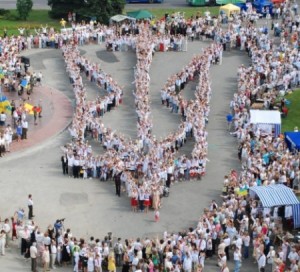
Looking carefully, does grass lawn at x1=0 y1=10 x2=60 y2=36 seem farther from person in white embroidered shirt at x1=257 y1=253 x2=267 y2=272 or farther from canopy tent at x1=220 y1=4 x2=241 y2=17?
person in white embroidered shirt at x1=257 y1=253 x2=267 y2=272

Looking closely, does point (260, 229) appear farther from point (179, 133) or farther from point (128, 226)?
point (179, 133)

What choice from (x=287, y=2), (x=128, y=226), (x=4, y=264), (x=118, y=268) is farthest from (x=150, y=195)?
(x=287, y=2)

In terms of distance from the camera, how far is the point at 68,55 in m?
56.7

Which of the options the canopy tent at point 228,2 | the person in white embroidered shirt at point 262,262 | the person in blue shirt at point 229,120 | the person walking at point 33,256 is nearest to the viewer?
the person in white embroidered shirt at point 262,262

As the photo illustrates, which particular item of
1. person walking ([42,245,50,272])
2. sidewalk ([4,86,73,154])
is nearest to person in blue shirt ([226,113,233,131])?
sidewalk ([4,86,73,154])

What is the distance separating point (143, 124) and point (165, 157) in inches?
160

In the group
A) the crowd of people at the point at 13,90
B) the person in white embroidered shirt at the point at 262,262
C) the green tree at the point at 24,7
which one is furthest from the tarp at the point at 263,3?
the person in white embroidered shirt at the point at 262,262

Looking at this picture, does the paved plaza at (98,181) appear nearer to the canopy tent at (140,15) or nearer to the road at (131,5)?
the canopy tent at (140,15)

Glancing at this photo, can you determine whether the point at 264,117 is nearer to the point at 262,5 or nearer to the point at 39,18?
the point at 262,5

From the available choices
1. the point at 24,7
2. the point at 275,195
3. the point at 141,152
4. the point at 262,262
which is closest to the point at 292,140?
the point at 141,152

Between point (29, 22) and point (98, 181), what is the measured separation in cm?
3255

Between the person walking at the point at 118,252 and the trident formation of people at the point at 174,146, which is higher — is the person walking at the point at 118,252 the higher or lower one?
the lower one

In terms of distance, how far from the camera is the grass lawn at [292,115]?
47.3m

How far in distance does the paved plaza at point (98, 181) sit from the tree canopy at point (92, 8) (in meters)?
9.98
